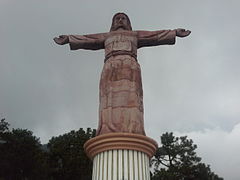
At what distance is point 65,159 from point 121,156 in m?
Result: 20.0

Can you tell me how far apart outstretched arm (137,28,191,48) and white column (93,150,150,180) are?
11.8ft

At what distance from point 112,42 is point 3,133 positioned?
18.8 metres

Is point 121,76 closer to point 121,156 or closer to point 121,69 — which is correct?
point 121,69

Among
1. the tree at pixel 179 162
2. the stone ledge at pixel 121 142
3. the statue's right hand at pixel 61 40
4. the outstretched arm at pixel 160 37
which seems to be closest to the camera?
the stone ledge at pixel 121 142

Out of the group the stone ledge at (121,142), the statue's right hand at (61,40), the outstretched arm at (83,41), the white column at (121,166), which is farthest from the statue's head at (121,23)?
the white column at (121,166)

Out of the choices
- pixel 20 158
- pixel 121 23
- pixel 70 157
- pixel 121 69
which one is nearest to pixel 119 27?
pixel 121 23

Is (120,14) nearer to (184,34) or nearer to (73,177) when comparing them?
(184,34)

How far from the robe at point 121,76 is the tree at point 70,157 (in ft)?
54.2

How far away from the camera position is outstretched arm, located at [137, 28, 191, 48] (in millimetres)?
10367

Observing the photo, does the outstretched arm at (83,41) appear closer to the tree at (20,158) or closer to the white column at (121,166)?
the white column at (121,166)

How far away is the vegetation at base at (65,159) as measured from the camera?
2462 cm

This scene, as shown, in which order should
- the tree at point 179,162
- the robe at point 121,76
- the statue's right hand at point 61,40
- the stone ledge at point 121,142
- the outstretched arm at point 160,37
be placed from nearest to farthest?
the stone ledge at point 121,142 → the robe at point 121,76 → the outstretched arm at point 160,37 → the statue's right hand at point 61,40 → the tree at point 179,162

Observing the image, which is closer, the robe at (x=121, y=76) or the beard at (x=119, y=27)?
the robe at (x=121, y=76)

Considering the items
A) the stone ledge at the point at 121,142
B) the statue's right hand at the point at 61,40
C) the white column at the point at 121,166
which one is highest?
the statue's right hand at the point at 61,40
